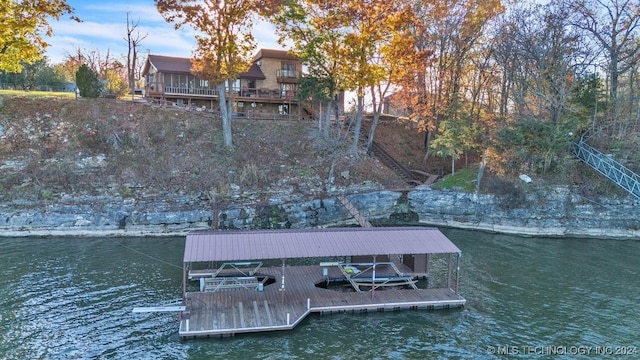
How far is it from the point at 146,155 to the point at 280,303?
945 inches

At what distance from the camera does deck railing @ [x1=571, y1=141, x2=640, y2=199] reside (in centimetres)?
3228

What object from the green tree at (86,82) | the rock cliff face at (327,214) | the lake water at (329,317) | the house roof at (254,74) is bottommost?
the lake water at (329,317)

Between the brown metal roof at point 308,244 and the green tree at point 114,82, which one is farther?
the green tree at point 114,82

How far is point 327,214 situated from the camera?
33375mm

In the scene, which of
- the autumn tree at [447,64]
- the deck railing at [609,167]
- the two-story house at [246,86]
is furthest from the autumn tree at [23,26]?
the deck railing at [609,167]

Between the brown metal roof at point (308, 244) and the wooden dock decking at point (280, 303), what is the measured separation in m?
2.21

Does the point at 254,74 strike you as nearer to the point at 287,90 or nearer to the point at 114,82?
the point at 287,90

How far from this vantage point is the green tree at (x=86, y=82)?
4194 cm

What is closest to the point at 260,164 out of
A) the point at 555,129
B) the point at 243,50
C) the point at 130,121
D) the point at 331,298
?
the point at 243,50

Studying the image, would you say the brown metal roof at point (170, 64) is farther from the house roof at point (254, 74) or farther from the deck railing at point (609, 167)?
the deck railing at point (609, 167)

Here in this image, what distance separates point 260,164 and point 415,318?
2279 centimetres

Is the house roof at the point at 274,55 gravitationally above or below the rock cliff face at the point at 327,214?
above

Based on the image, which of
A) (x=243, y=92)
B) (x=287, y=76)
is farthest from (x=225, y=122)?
(x=287, y=76)

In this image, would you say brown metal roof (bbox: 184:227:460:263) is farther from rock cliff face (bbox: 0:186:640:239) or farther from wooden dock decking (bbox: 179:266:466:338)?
rock cliff face (bbox: 0:186:640:239)
